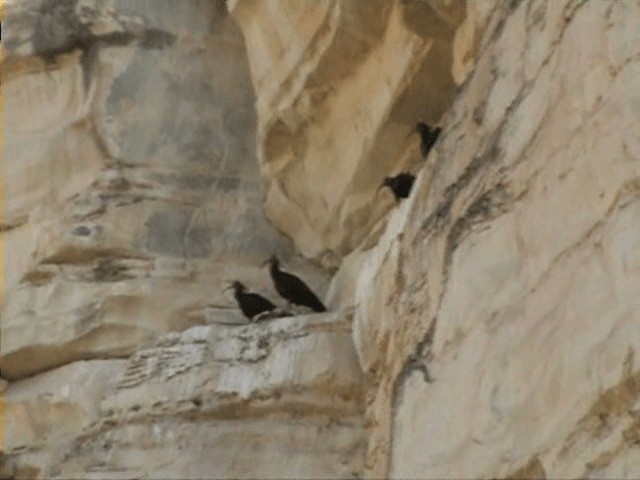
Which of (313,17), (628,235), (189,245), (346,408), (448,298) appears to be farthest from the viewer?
(189,245)

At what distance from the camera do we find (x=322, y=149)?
7.03 m

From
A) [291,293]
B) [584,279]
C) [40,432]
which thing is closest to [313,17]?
[291,293]

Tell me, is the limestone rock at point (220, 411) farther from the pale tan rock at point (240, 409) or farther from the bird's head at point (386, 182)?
the bird's head at point (386, 182)

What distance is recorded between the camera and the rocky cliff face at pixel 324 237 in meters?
4.19

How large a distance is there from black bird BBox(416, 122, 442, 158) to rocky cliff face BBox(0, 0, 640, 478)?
13 cm

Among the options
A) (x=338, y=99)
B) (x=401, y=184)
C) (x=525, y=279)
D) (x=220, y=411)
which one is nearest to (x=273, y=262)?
(x=338, y=99)

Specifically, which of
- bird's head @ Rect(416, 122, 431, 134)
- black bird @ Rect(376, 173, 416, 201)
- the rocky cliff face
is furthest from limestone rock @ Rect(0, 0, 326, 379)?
bird's head @ Rect(416, 122, 431, 134)

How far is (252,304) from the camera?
7.03 m

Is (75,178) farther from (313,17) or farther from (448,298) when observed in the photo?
(448,298)

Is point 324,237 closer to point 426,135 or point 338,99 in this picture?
point 338,99

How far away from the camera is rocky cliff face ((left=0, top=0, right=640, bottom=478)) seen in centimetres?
419

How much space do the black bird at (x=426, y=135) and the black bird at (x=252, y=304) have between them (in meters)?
1.06

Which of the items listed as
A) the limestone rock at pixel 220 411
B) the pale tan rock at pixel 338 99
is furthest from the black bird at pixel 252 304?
the pale tan rock at pixel 338 99

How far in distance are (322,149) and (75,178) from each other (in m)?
1.42
